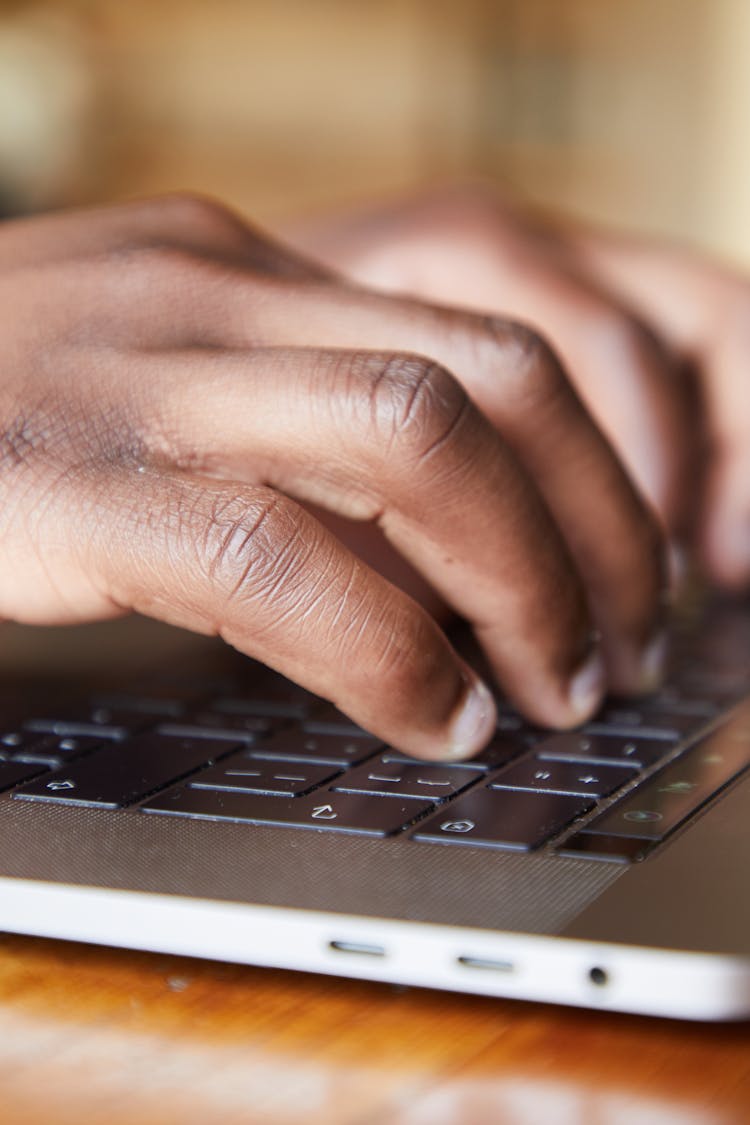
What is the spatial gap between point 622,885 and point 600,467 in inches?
10.4

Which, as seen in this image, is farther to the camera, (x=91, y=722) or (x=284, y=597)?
(x=91, y=722)

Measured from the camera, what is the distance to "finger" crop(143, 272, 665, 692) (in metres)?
0.57

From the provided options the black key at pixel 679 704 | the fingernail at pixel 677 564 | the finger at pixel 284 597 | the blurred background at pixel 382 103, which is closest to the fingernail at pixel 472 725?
the finger at pixel 284 597

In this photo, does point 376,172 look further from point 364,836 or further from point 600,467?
point 364,836

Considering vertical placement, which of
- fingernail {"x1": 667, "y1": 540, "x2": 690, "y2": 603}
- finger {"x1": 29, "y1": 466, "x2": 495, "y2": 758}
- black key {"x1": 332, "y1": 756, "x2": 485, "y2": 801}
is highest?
finger {"x1": 29, "y1": 466, "x2": 495, "y2": 758}

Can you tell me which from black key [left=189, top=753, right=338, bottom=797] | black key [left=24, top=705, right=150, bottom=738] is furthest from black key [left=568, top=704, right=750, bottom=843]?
black key [left=24, top=705, right=150, bottom=738]

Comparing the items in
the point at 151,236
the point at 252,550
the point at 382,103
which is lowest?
the point at 252,550

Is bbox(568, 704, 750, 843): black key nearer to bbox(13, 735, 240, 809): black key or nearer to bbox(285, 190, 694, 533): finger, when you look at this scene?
bbox(13, 735, 240, 809): black key

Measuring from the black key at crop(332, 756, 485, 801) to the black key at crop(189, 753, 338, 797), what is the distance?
0.4 inches

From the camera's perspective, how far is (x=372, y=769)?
49 cm

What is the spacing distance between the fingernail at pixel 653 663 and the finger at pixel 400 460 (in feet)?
0.32

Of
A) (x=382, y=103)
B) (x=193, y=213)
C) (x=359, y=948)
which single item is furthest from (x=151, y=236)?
(x=382, y=103)

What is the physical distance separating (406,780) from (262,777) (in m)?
0.05

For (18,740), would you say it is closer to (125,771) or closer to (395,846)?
(125,771)
